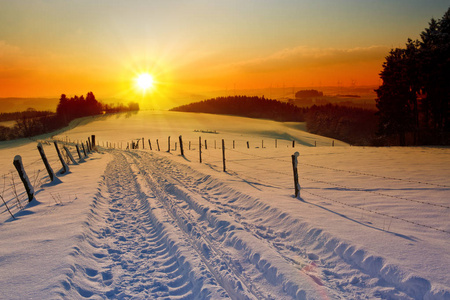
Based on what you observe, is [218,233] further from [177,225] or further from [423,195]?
[423,195]

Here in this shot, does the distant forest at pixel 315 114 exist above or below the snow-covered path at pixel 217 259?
above

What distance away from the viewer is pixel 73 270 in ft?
15.2

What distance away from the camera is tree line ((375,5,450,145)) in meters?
33.1

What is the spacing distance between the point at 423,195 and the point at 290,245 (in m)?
6.84

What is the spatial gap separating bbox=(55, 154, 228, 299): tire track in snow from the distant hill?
118502mm

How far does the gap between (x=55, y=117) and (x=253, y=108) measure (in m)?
90.6

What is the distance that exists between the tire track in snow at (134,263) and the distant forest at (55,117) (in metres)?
95.8

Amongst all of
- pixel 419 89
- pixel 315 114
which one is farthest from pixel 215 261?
pixel 315 114

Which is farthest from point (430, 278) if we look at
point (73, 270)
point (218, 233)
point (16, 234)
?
point (16, 234)

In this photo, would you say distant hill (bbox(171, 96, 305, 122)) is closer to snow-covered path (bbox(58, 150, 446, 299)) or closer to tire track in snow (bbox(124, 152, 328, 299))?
tire track in snow (bbox(124, 152, 328, 299))

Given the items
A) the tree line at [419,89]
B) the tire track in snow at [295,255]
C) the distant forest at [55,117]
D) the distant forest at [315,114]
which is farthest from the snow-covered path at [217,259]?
the distant forest at [55,117]

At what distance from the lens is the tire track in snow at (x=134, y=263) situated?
4.20 m

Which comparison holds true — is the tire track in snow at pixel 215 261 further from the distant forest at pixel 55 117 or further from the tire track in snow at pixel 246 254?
the distant forest at pixel 55 117

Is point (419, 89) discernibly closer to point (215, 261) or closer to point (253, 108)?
point (215, 261)
